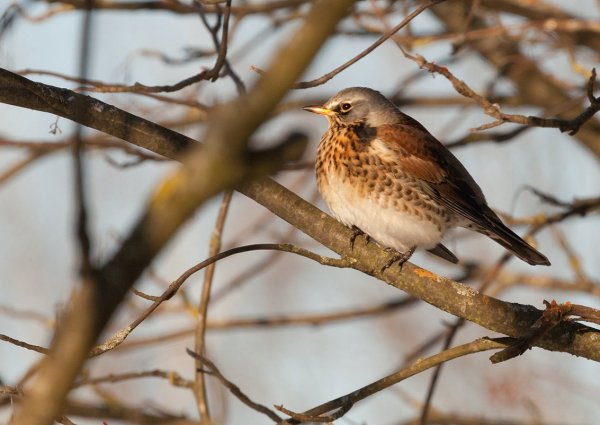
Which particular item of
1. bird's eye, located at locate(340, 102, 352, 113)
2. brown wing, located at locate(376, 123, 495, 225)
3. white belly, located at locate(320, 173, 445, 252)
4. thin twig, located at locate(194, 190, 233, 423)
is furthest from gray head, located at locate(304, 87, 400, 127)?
thin twig, located at locate(194, 190, 233, 423)

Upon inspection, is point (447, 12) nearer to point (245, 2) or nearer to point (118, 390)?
Answer: point (245, 2)

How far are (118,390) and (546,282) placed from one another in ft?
18.5

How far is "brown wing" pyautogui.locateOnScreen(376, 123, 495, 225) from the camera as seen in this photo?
5.80 m

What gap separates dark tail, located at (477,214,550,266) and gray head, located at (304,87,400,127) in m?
1.09

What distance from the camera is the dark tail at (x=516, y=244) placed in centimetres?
545

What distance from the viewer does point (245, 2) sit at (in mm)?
6930

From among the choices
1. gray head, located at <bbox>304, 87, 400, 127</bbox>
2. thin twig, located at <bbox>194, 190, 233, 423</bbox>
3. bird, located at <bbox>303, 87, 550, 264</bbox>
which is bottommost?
thin twig, located at <bbox>194, 190, 233, 423</bbox>

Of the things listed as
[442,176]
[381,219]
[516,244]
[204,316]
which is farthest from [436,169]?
[204,316]

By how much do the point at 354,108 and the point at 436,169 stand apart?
2.41 feet

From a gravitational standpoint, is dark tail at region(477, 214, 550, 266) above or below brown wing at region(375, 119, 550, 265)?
below

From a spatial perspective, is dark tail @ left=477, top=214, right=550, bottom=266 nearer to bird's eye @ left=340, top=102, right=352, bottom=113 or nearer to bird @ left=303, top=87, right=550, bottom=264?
bird @ left=303, top=87, right=550, bottom=264

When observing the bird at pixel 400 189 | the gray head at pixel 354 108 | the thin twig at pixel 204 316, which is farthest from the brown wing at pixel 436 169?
the thin twig at pixel 204 316

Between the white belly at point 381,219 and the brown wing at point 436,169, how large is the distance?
244mm

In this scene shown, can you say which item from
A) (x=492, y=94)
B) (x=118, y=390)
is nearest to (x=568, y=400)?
(x=492, y=94)
